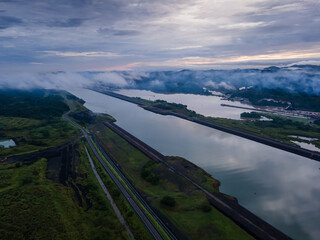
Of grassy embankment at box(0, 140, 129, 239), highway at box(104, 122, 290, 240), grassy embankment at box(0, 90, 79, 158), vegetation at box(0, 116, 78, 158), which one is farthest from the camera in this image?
grassy embankment at box(0, 90, 79, 158)

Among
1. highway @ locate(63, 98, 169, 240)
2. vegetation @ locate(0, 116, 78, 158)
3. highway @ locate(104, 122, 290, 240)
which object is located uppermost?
vegetation @ locate(0, 116, 78, 158)

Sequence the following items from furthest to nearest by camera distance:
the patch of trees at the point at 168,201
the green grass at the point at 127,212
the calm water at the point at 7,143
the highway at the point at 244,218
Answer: the calm water at the point at 7,143
the patch of trees at the point at 168,201
the highway at the point at 244,218
the green grass at the point at 127,212

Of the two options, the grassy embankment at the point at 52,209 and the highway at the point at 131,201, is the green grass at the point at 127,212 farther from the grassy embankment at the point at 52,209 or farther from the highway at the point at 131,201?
the grassy embankment at the point at 52,209

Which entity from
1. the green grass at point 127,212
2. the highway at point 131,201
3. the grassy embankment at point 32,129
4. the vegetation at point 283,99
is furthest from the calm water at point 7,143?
the vegetation at point 283,99

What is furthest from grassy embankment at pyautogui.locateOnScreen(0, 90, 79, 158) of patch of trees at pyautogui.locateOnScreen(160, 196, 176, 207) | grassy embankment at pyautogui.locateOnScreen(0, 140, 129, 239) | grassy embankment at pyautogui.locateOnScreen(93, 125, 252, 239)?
patch of trees at pyautogui.locateOnScreen(160, 196, 176, 207)

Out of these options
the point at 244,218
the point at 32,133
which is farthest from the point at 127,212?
the point at 32,133

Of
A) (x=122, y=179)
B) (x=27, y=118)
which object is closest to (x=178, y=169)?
(x=122, y=179)

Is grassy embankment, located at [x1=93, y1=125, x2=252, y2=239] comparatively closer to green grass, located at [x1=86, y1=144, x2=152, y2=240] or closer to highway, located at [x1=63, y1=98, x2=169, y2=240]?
highway, located at [x1=63, y1=98, x2=169, y2=240]
